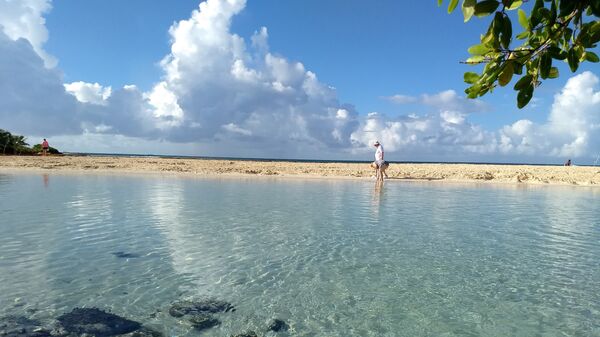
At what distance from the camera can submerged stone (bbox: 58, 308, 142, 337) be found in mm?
4996

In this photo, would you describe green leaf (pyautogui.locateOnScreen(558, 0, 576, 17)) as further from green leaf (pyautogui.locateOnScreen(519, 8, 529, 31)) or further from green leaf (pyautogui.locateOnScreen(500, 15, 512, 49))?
green leaf (pyautogui.locateOnScreen(500, 15, 512, 49))

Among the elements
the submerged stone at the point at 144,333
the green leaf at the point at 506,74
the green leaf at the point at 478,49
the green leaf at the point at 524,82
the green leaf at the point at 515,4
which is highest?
the green leaf at the point at 515,4

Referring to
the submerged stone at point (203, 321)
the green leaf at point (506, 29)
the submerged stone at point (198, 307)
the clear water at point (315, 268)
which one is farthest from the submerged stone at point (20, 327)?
the green leaf at point (506, 29)

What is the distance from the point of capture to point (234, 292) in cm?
640

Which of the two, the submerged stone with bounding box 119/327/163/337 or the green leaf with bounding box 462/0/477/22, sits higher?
the green leaf with bounding box 462/0/477/22

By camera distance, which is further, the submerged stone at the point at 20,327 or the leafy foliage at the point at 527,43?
the submerged stone at the point at 20,327

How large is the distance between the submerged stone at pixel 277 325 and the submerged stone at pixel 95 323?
1.72m

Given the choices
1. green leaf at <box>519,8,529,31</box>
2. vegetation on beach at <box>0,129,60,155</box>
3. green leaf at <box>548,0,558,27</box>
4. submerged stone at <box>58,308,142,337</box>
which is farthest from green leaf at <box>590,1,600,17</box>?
vegetation on beach at <box>0,129,60,155</box>

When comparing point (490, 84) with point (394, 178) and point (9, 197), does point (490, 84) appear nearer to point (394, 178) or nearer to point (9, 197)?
point (9, 197)

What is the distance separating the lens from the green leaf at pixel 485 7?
2.31 m

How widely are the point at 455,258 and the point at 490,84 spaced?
22.0 ft

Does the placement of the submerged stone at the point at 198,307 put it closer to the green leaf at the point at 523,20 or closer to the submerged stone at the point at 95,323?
the submerged stone at the point at 95,323

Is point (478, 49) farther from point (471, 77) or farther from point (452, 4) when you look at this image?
point (452, 4)

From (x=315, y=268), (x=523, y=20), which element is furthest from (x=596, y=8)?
(x=315, y=268)
